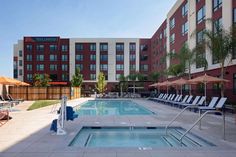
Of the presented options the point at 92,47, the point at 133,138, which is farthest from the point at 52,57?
the point at 133,138

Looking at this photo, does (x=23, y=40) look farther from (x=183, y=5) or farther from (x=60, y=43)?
(x=183, y=5)

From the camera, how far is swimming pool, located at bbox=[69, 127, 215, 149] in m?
8.76

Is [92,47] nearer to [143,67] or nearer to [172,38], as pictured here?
[143,67]

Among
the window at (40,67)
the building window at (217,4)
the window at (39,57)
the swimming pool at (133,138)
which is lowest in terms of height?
the swimming pool at (133,138)

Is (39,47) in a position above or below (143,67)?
above

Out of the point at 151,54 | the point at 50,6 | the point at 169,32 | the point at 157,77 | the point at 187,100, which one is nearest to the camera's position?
the point at 50,6

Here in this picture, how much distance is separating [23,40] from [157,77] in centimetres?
3354

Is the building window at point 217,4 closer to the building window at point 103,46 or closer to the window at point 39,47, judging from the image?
the building window at point 103,46

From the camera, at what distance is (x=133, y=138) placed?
32.7 ft

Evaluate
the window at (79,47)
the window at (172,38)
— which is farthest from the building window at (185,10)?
the window at (79,47)

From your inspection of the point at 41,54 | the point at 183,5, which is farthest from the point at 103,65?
the point at 183,5

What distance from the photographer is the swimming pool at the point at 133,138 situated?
8.76 metres

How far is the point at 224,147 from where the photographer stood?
7.35 m

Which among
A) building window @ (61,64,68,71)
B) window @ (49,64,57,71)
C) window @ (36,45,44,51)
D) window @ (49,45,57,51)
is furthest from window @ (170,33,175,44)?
window @ (36,45,44,51)
